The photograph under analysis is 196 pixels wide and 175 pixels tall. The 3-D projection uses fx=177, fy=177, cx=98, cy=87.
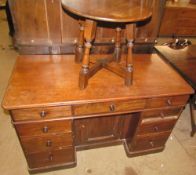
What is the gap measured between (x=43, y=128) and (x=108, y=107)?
43 cm

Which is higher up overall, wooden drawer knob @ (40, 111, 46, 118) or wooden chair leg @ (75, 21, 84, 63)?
wooden chair leg @ (75, 21, 84, 63)

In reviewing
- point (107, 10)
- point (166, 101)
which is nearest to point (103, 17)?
point (107, 10)

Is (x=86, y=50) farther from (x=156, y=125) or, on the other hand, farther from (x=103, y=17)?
(x=156, y=125)

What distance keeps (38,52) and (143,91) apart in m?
0.83

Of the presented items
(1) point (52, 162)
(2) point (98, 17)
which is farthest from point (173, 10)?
(1) point (52, 162)

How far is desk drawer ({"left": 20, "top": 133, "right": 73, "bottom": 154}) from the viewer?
3.77ft

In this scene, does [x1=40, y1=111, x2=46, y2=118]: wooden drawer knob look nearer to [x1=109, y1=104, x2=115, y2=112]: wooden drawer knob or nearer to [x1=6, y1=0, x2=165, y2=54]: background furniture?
[x1=109, y1=104, x2=115, y2=112]: wooden drawer knob

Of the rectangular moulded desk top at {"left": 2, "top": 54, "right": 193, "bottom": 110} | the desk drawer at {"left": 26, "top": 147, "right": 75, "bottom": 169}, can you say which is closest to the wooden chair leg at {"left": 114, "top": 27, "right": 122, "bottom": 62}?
the rectangular moulded desk top at {"left": 2, "top": 54, "right": 193, "bottom": 110}

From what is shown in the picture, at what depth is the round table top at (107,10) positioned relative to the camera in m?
0.86

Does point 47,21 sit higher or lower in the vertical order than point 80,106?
higher

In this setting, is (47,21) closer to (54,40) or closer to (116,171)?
(54,40)

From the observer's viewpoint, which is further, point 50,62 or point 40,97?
point 50,62

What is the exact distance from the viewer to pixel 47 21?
1233 millimetres

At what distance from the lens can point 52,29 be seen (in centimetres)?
127
